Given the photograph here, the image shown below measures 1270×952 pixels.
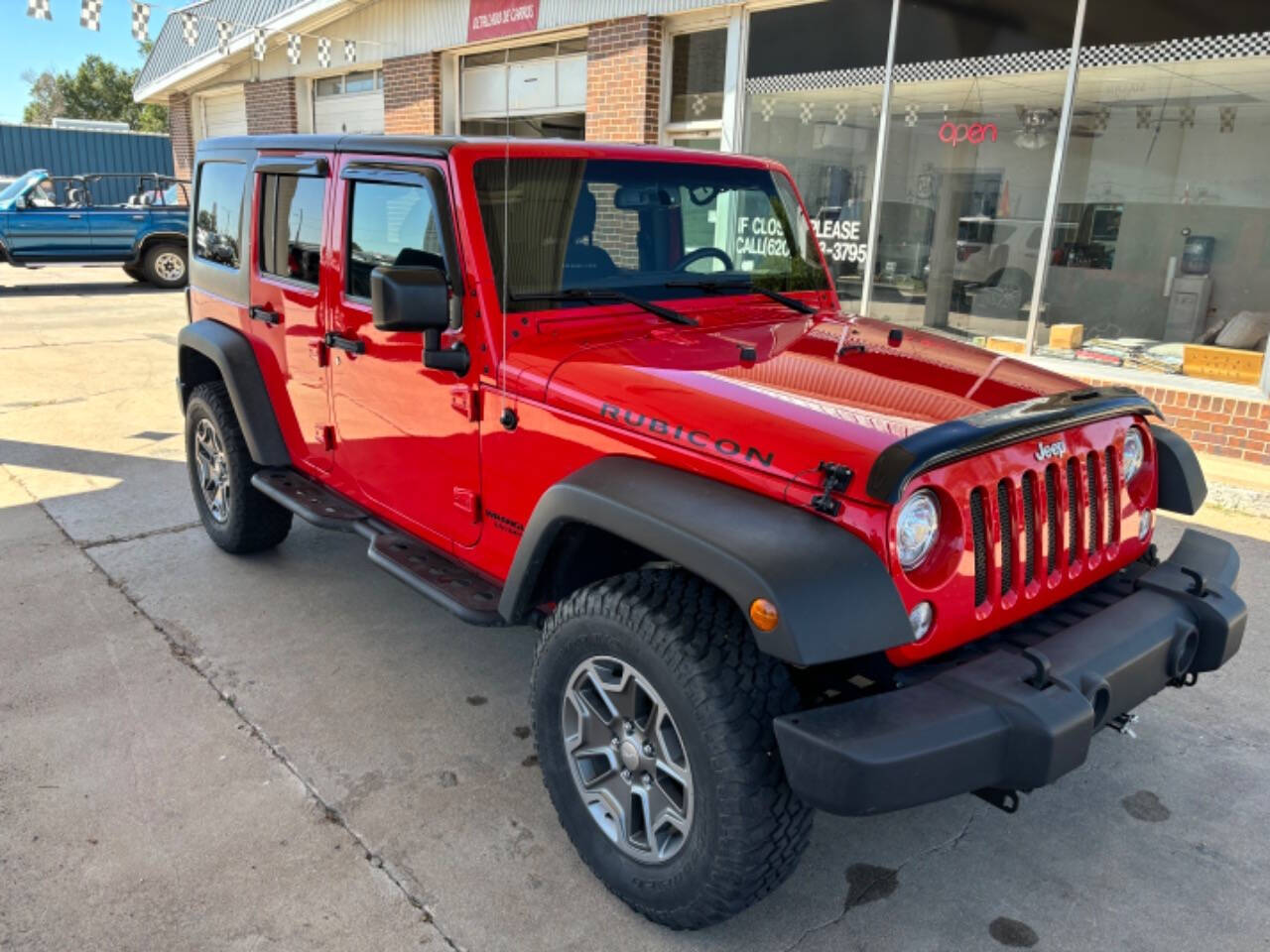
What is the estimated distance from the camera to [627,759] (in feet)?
8.21

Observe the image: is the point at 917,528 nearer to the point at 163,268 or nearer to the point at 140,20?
the point at 140,20

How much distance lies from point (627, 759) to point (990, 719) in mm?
909

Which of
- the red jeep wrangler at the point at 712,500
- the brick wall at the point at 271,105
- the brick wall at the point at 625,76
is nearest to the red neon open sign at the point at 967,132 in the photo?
the brick wall at the point at 625,76

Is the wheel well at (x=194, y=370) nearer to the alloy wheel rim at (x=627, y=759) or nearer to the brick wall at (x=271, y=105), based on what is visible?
the alloy wheel rim at (x=627, y=759)

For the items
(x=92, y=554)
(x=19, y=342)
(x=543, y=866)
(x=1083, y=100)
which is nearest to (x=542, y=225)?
(x=543, y=866)

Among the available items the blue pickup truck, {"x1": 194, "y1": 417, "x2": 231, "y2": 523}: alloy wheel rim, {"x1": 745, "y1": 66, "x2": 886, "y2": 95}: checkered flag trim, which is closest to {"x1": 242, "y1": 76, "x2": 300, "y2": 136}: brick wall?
the blue pickup truck

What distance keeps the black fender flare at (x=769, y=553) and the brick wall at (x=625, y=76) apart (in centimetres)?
794

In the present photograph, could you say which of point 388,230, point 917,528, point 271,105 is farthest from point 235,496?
point 271,105

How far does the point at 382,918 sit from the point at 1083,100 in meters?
7.23

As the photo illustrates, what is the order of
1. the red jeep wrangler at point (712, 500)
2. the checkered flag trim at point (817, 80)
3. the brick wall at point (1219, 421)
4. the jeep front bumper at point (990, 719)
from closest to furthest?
1. the jeep front bumper at point (990, 719)
2. the red jeep wrangler at point (712, 500)
3. the brick wall at point (1219, 421)
4. the checkered flag trim at point (817, 80)

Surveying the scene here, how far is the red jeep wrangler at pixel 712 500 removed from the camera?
2102mm

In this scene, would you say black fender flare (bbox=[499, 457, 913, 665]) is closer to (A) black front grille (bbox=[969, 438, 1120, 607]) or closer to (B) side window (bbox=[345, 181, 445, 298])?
(A) black front grille (bbox=[969, 438, 1120, 607])

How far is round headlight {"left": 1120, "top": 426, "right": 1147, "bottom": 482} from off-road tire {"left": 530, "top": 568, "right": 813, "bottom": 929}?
1436 mm

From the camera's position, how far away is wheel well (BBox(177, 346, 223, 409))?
4.84m
